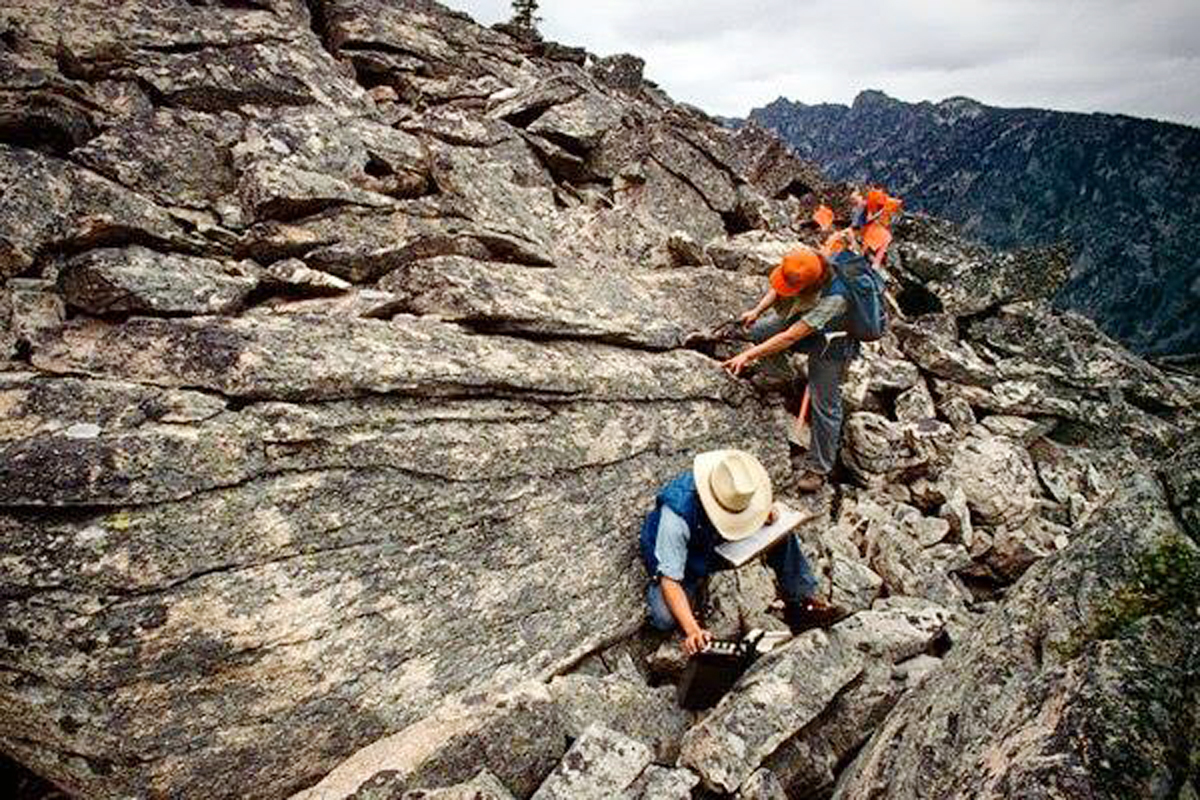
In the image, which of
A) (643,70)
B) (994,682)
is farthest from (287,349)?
(643,70)

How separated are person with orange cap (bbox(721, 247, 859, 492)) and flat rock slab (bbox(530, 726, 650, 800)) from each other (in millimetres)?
6658

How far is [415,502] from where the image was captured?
7.45 metres

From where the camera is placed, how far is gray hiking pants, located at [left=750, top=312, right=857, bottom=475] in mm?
11539

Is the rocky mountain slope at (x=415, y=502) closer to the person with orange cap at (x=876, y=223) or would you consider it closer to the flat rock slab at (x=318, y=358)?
the flat rock slab at (x=318, y=358)

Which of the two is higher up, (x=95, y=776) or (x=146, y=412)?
(x=146, y=412)

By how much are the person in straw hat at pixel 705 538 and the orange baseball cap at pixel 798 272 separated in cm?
386

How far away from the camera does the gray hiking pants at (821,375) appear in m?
11.5

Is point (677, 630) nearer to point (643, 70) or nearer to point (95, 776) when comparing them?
point (95, 776)

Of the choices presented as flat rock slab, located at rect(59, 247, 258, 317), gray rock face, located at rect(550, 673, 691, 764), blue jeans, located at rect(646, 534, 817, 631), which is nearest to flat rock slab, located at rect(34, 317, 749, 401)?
flat rock slab, located at rect(59, 247, 258, 317)

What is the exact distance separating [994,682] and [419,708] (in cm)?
610

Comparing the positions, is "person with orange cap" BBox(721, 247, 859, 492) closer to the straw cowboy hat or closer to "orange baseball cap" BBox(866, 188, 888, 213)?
the straw cowboy hat

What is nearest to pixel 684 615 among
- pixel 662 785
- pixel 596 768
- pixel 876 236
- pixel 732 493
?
pixel 732 493

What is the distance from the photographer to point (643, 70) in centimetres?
2252

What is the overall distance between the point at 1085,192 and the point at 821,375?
143676 mm
